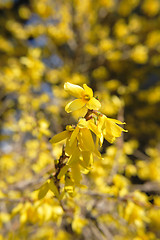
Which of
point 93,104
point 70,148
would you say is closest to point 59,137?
point 70,148

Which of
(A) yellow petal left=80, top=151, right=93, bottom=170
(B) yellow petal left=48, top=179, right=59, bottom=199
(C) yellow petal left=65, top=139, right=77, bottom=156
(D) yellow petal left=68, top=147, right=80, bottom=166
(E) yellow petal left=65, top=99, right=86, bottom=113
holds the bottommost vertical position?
(B) yellow petal left=48, top=179, right=59, bottom=199

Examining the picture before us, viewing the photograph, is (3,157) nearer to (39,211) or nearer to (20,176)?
(20,176)

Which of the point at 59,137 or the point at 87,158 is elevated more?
the point at 59,137

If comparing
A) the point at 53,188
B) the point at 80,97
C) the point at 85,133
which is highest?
the point at 80,97

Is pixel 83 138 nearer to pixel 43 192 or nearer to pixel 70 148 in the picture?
pixel 70 148

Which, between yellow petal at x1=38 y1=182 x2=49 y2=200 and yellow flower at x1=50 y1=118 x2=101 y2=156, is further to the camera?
yellow petal at x1=38 y1=182 x2=49 y2=200

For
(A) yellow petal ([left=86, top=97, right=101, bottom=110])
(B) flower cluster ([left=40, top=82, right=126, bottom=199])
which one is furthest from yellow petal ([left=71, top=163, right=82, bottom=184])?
(A) yellow petal ([left=86, top=97, right=101, bottom=110])

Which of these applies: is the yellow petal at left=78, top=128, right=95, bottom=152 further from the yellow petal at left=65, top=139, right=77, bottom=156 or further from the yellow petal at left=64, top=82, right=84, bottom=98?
the yellow petal at left=64, top=82, right=84, bottom=98

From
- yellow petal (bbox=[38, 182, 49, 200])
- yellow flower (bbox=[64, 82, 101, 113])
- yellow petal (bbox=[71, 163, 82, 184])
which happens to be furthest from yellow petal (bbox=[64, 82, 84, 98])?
yellow petal (bbox=[38, 182, 49, 200])

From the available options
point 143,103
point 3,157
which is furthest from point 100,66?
point 3,157

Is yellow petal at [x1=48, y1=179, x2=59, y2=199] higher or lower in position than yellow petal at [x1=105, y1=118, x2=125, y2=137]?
lower

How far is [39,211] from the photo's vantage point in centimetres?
82

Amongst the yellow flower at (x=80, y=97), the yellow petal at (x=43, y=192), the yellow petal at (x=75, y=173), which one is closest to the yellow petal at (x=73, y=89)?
the yellow flower at (x=80, y=97)

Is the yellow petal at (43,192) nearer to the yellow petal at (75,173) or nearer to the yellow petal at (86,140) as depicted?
the yellow petal at (75,173)
